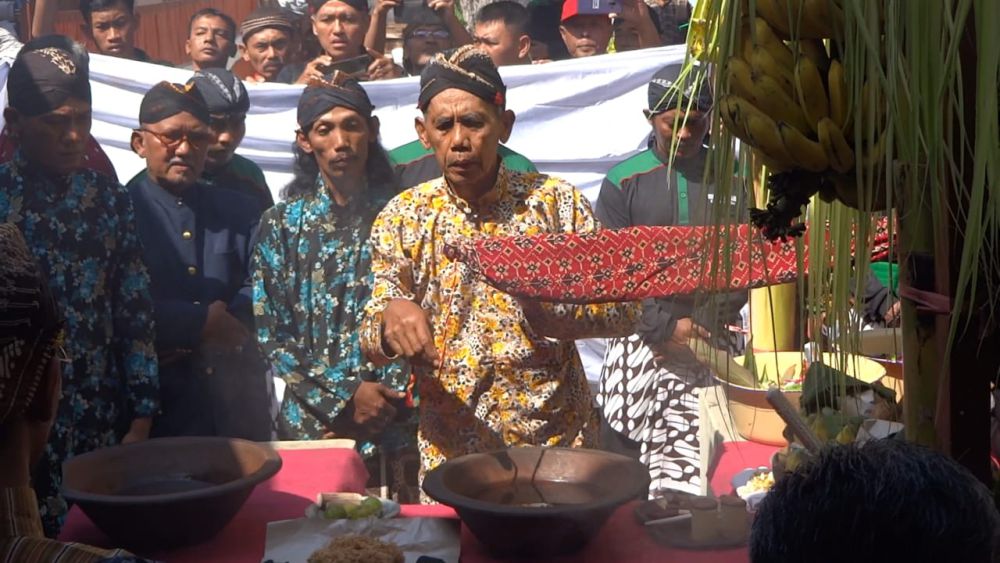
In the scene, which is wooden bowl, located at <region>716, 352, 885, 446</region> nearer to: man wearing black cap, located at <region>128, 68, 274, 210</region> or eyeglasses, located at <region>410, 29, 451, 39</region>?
man wearing black cap, located at <region>128, 68, 274, 210</region>

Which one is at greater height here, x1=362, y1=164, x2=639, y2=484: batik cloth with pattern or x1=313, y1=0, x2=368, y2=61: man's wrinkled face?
x1=313, y1=0, x2=368, y2=61: man's wrinkled face

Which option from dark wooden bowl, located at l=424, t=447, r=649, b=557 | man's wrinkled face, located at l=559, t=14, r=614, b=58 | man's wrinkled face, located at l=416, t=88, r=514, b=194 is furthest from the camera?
man's wrinkled face, located at l=559, t=14, r=614, b=58

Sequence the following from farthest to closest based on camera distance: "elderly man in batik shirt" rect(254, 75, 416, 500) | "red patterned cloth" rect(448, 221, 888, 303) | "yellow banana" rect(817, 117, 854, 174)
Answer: "elderly man in batik shirt" rect(254, 75, 416, 500) < "red patterned cloth" rect(448, 221, 888, 303) < "yellow banana" rect(817, 117, 854, 174)

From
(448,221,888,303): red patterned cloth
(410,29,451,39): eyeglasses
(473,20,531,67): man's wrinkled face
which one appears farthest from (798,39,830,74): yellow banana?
(410,29,451,39): eyeglasses

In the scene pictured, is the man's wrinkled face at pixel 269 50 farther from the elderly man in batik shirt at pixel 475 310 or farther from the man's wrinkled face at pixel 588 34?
the elderly man in batik shirt at pixel 475 310

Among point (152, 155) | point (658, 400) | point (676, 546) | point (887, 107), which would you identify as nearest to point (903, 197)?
point (887, 107)

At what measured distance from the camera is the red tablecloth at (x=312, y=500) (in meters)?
2.32

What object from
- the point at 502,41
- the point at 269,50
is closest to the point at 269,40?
the point at 269,50

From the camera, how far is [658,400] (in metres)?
3.62

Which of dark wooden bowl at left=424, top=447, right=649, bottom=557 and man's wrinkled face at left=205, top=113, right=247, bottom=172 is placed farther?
man's wrinkled face at left=205, top=113, right=247, bottom=172

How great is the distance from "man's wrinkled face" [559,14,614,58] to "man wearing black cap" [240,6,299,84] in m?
1.01

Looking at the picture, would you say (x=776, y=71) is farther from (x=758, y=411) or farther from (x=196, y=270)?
(x=196, y=270)

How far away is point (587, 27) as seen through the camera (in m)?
4.21

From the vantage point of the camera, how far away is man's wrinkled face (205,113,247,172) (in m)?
3.90
